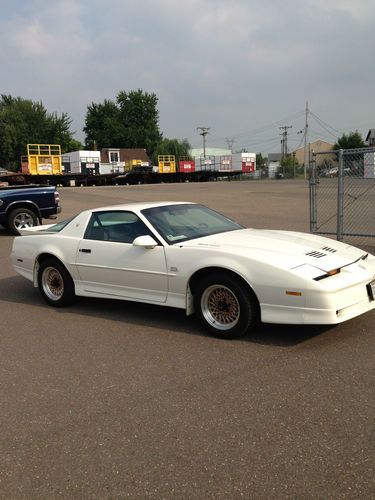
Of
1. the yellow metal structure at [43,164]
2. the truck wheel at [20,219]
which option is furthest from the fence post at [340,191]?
the yellow metal structure at [43,164]

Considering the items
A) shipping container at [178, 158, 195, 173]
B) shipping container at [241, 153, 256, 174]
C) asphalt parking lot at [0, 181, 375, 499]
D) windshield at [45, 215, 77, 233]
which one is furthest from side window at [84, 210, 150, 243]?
shipping container at [241, 153, 256, 174]

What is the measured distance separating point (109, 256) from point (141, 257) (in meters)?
0.47

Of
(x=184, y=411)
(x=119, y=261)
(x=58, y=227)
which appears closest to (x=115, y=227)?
(x=119, y=261)

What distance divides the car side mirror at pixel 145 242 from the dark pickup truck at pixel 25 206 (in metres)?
8.55

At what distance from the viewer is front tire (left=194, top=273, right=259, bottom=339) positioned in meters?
4.59

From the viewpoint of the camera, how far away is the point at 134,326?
534 centimetres

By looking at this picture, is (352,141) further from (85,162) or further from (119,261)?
(119,261)

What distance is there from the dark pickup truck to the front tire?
9210 millimetres

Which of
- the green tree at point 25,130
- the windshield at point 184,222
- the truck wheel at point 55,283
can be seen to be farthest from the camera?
the green tree at point 25,130

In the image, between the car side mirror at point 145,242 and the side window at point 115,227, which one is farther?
the side window at point 115,227

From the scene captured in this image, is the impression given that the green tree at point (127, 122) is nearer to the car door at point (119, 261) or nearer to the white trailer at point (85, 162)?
the white trailer at point (85, 162)

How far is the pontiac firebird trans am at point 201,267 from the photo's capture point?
14.5ft

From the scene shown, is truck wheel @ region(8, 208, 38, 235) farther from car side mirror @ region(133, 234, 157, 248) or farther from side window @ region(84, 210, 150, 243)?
car side mirror @ region(133, 234, 157, 248)

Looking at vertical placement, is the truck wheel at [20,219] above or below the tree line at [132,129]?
below
